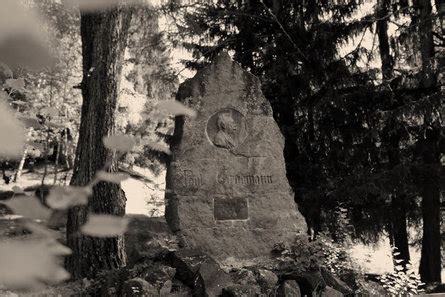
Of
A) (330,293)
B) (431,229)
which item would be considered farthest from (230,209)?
(431,229)

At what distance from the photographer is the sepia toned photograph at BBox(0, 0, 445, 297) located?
77cm

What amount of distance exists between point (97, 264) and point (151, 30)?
4.51 meters

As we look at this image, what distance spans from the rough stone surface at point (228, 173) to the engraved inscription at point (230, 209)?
13 millimetres

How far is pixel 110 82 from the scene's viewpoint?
6.25 metres

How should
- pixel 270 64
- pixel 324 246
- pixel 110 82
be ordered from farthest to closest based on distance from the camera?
1. pixel 270 64
2. pixel 110 82
3. pixel 324 246

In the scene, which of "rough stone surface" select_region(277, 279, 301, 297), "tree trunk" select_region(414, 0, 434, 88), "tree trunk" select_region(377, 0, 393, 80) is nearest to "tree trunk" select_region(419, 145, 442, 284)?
"tree trunk" select_region(414, 0, 434, 88)

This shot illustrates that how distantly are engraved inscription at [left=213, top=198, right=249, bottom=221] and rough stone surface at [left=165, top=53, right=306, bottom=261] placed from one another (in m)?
0.01

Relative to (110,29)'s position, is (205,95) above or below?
below

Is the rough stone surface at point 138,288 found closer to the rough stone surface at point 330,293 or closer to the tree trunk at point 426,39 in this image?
the rough stone surface at point 330,293

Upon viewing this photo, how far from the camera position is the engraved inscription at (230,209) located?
20.2ft

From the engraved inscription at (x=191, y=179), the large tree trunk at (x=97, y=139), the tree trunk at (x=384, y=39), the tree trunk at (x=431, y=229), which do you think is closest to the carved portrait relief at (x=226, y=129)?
the engraved inscription at (x=191, y=179)

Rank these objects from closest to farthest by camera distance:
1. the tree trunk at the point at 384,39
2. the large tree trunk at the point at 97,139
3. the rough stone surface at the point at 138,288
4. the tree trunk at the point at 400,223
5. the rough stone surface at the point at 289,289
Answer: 1. the rough stone surface at the point at 138,288
2. the rough stone surface at the point at 289,289
3. the large tree trunk at the point at 97,139
4. the tree trunk at the point at 400,223
5. the tree trunk at the point at 384,39

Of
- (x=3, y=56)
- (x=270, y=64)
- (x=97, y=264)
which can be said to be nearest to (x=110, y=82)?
(x=97, y=264)

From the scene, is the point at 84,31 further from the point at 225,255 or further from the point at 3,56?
the point at 3,56
